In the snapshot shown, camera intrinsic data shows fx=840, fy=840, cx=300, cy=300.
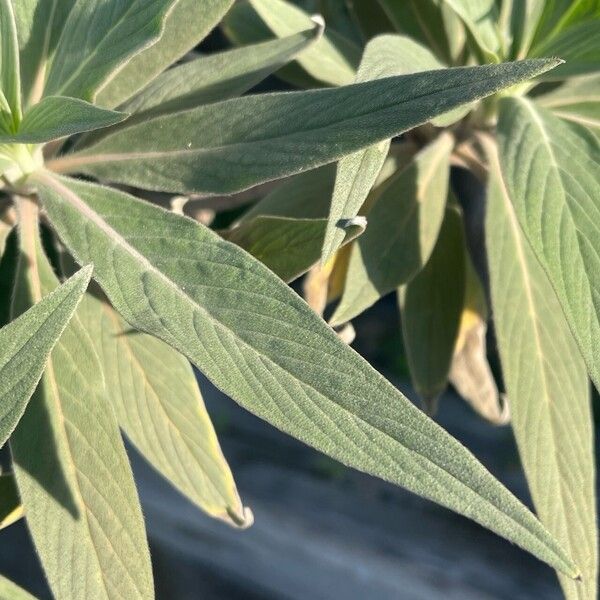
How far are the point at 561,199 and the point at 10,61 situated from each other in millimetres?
426

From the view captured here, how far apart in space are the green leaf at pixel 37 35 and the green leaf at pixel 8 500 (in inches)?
12.2

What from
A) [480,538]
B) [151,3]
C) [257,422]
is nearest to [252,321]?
[151,3]

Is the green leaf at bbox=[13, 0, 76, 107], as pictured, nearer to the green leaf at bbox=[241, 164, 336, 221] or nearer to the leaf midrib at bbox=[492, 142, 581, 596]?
the green leaf at bbox=[241, 164, 336, 221]

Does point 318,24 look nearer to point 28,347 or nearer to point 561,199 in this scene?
point 561,199

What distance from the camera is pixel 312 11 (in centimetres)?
100

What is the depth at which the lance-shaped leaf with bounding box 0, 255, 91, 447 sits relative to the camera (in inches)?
17.5

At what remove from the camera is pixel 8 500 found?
A: 694mm

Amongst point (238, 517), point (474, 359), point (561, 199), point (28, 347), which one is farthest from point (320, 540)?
point (28, 347)

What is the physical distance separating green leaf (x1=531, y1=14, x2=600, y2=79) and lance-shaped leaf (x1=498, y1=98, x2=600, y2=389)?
5 cm

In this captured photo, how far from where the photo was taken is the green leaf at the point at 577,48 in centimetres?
69

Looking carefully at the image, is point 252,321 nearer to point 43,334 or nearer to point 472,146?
point 43,334

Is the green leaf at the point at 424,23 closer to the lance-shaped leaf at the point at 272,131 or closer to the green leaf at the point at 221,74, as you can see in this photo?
the green leaf at the point at 221,74

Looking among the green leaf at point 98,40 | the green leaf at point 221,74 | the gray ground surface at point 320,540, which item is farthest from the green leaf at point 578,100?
the gray ground surface at point 320,540

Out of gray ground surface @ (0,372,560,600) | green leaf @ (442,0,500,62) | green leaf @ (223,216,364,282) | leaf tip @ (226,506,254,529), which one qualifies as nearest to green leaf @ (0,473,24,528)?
leaf tip @ (226,506,254,529)
